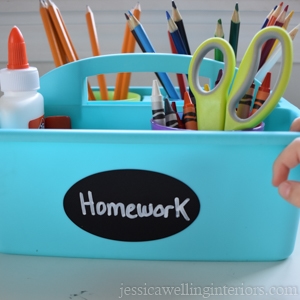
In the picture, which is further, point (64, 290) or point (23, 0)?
point (23, 0)

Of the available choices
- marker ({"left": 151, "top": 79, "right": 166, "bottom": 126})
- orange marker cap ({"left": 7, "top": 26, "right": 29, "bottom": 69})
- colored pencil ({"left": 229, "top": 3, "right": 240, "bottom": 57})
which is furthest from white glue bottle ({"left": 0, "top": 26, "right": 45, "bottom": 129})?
colored pencil ({"left": 229, "top": 3, "right": 240, "bottom": 57})

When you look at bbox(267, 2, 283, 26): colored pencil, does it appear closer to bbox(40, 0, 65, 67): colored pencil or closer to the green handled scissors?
the green handled scissors

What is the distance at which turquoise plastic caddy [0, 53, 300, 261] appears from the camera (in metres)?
0.30

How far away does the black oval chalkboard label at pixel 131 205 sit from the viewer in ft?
1.03

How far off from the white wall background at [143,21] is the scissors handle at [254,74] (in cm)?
33

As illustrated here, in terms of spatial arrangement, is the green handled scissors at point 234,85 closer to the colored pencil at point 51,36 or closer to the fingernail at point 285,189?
the fingernail at point 285,189

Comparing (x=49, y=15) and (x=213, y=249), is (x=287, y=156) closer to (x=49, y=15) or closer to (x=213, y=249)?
(x=213, y=249)

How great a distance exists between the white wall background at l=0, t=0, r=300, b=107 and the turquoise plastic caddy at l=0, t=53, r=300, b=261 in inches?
14.2

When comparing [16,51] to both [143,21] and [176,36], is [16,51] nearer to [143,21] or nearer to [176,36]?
[176,36]

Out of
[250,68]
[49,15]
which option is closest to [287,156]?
[250,68]

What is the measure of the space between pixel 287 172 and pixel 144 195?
0.11m

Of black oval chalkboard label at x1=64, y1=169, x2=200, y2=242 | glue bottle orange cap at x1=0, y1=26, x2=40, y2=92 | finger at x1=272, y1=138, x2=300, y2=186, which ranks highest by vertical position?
glue bottle orange cap at x1=0, y1=26, x2=40, y2=92

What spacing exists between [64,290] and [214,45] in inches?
9.2

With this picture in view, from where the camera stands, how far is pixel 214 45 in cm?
33
